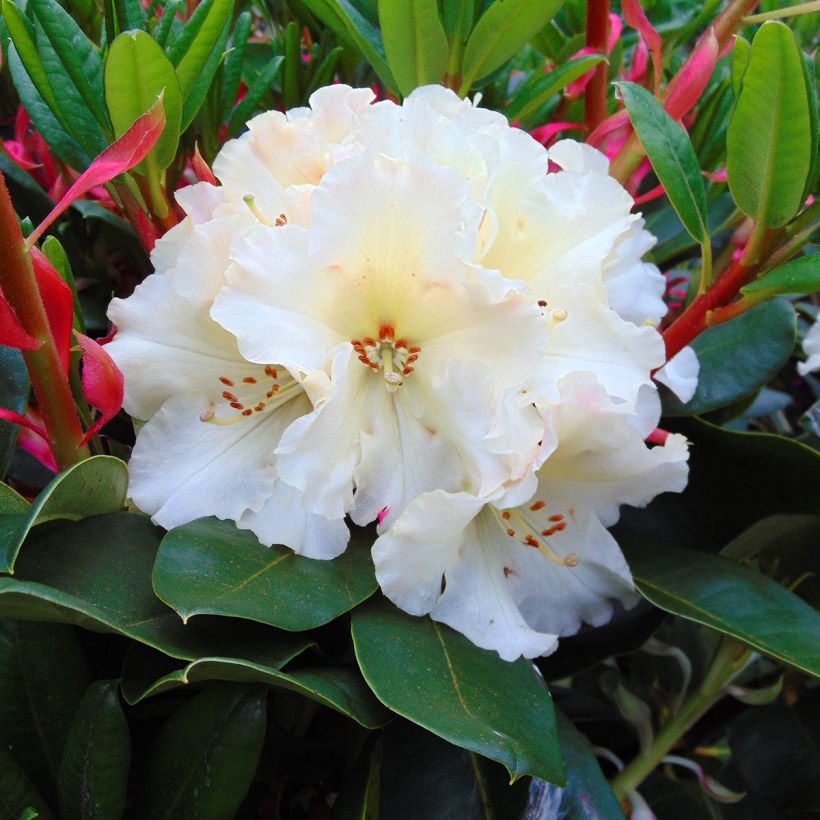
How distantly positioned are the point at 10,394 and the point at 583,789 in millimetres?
482

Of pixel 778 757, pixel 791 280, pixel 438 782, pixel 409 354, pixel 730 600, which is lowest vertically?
pixel 778 757

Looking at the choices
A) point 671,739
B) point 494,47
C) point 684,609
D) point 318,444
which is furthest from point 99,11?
point 671,739

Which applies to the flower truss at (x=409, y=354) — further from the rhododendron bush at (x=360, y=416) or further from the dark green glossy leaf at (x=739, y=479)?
the dark green glossy leaf at (x=739, y=479)

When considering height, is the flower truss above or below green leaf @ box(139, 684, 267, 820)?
above

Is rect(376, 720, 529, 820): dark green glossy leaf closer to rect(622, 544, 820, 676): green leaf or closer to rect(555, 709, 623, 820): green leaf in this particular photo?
rect(555, 709, 623, 820): green leaf

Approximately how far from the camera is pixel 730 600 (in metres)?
0.65

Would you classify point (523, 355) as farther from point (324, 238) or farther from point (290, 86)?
point (290, 86)

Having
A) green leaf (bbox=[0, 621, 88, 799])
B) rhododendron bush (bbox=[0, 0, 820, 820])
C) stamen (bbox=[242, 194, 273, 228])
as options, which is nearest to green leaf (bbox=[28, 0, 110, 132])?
rhododendron bush (bbox=[0, 0, 820, 820])

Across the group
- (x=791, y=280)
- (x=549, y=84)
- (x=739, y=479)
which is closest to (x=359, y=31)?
(x=549, y=84)

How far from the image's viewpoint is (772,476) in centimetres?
73

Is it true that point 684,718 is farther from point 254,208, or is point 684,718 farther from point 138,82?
point 138,82

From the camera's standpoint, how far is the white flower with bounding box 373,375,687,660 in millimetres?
533

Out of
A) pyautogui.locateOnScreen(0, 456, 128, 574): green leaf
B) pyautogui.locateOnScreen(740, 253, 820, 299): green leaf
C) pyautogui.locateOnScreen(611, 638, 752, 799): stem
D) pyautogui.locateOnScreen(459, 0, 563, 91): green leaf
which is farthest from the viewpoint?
pyautogui.locateOnScreen(611, 638, 752, 799): stem

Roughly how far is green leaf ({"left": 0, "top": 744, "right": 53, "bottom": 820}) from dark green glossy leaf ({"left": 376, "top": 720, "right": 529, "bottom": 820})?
0.22m
